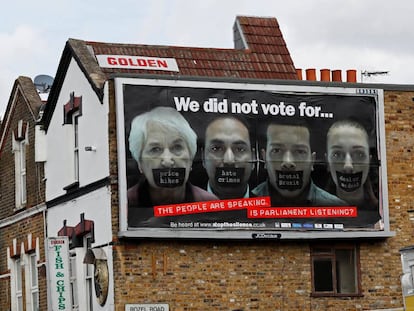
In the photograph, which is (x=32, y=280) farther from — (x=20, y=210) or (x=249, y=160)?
(x=249, y=160)

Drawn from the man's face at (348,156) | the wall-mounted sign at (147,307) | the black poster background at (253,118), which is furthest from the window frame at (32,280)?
the man's face at (348,156)

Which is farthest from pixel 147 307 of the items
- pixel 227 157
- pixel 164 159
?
pixel 227 157

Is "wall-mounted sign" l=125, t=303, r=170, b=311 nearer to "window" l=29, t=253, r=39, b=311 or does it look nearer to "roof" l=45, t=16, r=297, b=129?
"roof" l=45, t=16, r=297, b=129

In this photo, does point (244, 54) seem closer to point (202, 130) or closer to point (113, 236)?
point (202, 130)

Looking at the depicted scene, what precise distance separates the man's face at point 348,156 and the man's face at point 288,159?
64 cm

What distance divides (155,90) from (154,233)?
3437mm

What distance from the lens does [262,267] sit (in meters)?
34.1

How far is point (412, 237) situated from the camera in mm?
35312

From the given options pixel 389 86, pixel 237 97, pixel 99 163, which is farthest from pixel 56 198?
pixel 389 86

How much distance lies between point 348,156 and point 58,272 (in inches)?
306

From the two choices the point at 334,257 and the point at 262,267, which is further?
the point at 334,257

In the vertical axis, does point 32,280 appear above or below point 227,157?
below

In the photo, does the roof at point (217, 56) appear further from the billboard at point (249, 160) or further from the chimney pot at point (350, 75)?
the chimney pot at point (350, 75)

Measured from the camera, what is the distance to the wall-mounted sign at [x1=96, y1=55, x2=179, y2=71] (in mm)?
35875
